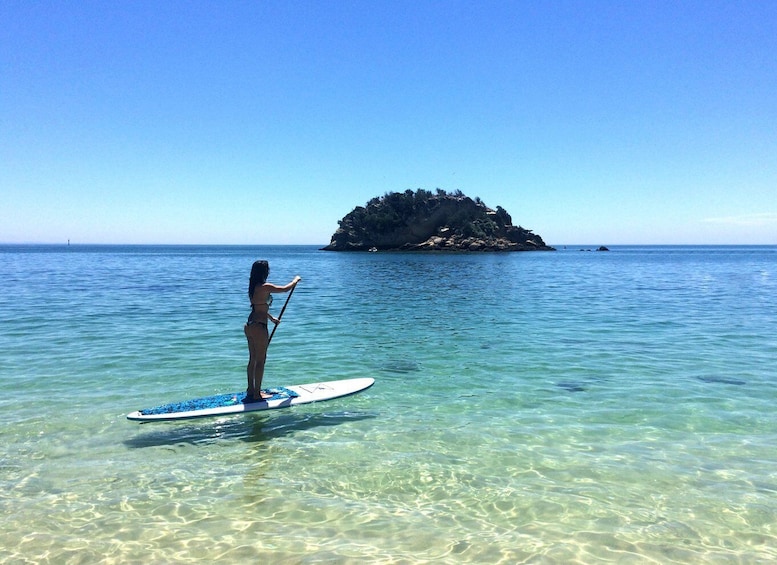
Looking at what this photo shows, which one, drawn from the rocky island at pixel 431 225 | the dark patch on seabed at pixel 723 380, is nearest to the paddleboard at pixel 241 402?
the dark patch on seabed at pixel 723 380

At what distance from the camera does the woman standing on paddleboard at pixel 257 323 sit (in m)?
9.43

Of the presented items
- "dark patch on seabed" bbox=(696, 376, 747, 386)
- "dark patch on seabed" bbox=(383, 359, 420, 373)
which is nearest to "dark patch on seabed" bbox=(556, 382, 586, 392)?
"dark patch on seabed" bbox=(696, 376, 747, 386)

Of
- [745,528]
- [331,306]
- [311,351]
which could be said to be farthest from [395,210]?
[745,528]

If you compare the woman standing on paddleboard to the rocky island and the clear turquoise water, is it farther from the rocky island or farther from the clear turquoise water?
the rocky island

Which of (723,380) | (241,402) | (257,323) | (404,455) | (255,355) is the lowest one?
(404,455)

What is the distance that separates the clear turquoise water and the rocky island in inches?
4598

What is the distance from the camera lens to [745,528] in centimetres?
573

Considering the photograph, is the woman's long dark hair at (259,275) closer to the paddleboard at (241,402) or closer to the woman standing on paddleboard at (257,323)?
the woman standing on paddleboard at (257,323)

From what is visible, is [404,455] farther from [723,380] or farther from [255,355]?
[723,380]

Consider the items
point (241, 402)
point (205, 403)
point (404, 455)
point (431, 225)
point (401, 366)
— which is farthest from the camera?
point (431, 225)

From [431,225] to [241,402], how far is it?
13103cm

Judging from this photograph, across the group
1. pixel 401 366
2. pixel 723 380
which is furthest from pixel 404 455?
pixel 723 380

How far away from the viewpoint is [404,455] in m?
7.77

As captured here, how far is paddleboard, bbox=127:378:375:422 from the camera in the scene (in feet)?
29.5
